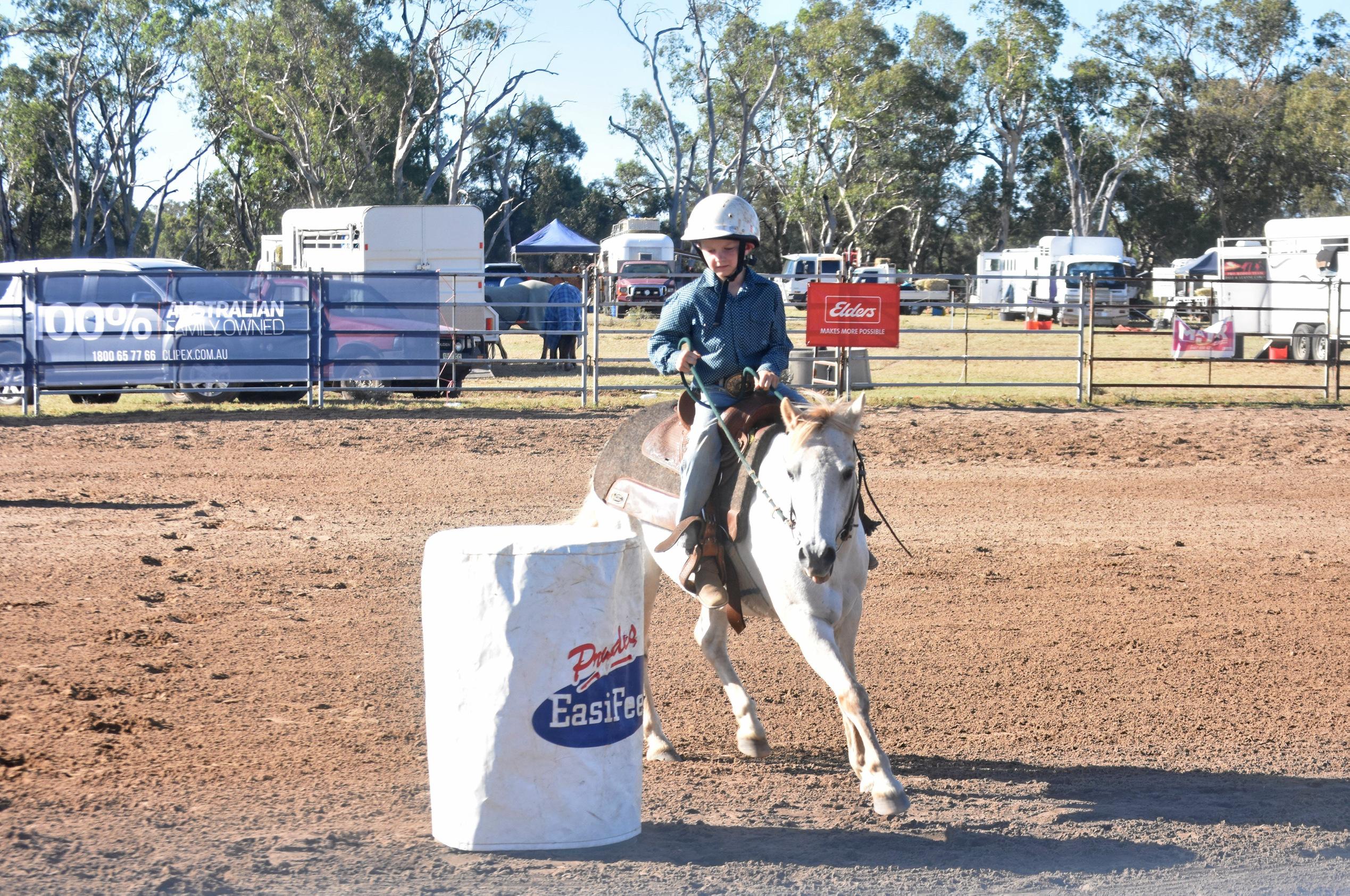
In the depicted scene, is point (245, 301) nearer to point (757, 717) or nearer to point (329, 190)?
point (757, 717)

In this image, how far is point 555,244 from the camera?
4056 cm

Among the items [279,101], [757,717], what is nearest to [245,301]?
[757,717]

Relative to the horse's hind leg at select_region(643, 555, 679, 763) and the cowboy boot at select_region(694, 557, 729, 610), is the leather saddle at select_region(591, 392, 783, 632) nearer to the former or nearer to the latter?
the cowboy boot at select_region(694, 557, 729, 610)

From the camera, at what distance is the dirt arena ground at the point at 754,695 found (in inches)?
157

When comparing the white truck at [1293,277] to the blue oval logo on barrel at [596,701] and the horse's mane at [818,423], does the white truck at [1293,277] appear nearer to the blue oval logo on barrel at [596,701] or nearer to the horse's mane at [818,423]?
the horse's mane at [818,423]

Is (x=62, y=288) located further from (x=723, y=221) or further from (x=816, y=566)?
(x=816, y=566)

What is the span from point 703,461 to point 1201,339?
58.1ft

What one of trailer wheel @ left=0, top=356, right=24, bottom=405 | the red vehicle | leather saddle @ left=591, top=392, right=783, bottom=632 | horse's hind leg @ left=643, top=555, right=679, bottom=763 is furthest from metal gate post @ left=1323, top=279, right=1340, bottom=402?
the red vehicle

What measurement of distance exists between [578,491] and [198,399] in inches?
341

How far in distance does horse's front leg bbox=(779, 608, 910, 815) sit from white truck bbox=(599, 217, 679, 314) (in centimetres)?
3387

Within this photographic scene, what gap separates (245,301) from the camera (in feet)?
55.3

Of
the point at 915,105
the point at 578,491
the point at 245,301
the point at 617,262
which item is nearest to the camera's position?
the point at 578,491

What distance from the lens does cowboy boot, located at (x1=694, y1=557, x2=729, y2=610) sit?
486 cm

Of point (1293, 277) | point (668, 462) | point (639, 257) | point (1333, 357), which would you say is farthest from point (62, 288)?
point (639, 257)
